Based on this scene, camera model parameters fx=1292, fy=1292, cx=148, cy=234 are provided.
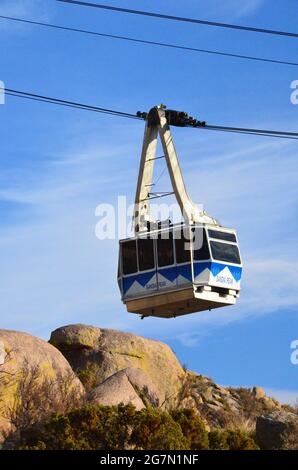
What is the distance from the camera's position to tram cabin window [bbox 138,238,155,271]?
5025cm

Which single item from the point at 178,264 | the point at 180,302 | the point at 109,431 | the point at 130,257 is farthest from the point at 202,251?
the point at 109,431

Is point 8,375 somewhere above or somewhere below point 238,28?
below

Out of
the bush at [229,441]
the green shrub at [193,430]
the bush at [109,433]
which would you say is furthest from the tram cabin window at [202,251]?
the bush at [229,441]

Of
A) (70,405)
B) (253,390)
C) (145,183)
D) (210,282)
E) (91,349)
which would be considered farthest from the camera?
(253,390)

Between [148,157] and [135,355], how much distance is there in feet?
93.6

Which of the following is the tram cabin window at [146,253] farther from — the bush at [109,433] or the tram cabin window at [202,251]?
the bush at [109,433]

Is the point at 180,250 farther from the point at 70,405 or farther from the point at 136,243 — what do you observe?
the point at 70,405

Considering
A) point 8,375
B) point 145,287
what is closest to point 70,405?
point 8,375

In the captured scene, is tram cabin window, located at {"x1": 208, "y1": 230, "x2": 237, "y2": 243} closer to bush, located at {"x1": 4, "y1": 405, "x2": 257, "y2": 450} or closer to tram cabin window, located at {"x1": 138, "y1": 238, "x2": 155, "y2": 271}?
tram cabin window, located at {"x1": 138, "y1": 238, "x2": 155, "y2": 271}

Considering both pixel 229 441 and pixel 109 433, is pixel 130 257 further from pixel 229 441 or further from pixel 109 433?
pixel 229 441

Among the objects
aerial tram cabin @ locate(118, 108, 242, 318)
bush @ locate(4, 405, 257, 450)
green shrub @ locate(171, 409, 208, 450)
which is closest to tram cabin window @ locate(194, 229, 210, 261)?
aerial tram cabin @ locate(118, 108, 242, 318)
